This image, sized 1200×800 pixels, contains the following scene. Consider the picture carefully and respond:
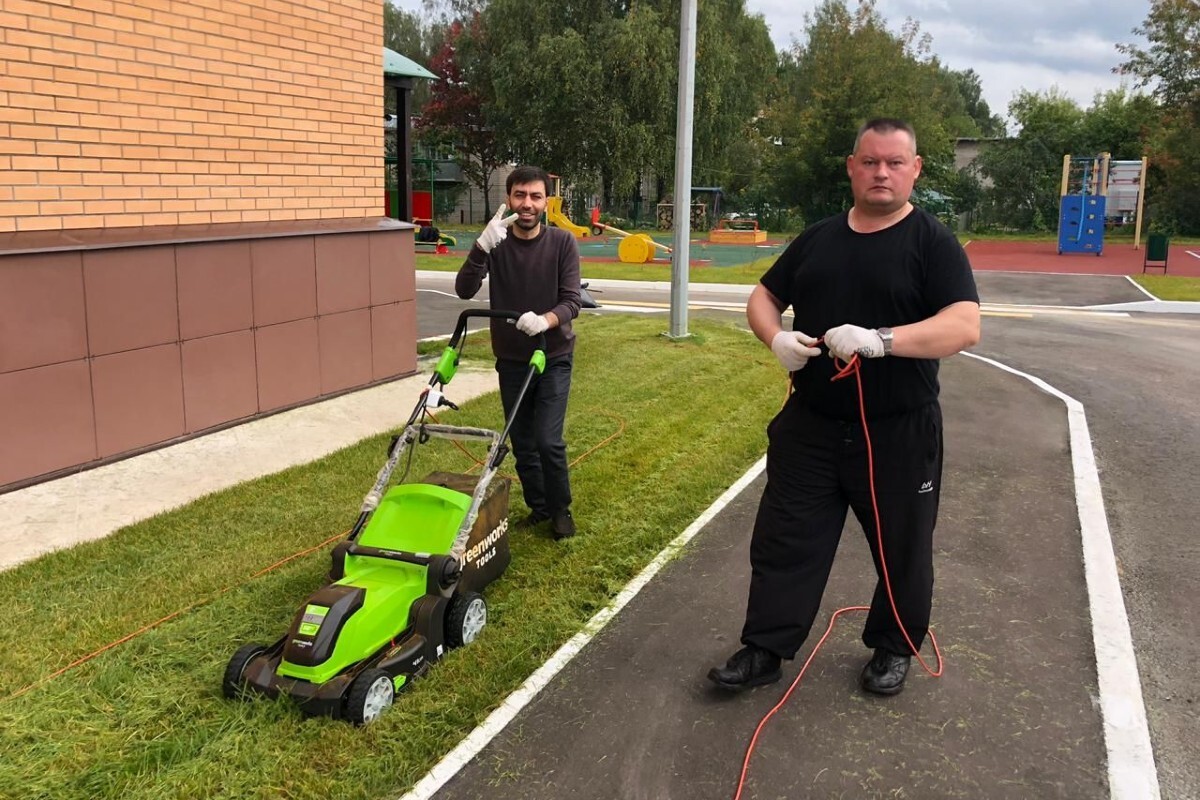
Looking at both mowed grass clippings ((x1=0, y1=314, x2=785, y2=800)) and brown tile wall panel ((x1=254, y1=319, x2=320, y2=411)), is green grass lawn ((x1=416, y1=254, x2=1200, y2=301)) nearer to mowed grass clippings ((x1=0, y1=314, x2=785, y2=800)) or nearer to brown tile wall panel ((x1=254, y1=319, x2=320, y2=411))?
brown tile wall panel ((x1=254, y1=319, x2=320, y2=411))

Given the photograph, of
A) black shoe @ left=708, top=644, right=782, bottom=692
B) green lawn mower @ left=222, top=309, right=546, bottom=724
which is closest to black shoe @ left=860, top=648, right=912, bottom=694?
black shoe @ left=708, top=644, right=782, bottom=692

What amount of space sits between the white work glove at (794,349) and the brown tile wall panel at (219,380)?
5.22 metres

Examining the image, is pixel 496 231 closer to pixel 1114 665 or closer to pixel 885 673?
pixel 885 673

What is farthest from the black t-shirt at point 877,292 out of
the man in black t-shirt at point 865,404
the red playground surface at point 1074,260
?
the red playground surface at point 1074,260

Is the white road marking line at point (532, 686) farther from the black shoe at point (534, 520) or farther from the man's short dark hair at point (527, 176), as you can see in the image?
the man's short dark hair at point (527, 176)

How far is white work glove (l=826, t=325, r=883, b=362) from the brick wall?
5.31 meters

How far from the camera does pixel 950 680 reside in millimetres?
3990

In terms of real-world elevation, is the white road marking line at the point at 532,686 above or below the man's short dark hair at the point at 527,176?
below

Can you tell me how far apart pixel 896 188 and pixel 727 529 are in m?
2.76

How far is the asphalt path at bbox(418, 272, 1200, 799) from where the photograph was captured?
3332mm

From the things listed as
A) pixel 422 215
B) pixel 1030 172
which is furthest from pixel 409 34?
pixel 1030 172

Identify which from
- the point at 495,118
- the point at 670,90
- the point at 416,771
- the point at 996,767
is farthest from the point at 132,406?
the point at 495,118

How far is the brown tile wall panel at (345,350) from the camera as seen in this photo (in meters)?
8.72

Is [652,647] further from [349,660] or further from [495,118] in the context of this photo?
[495,118]
